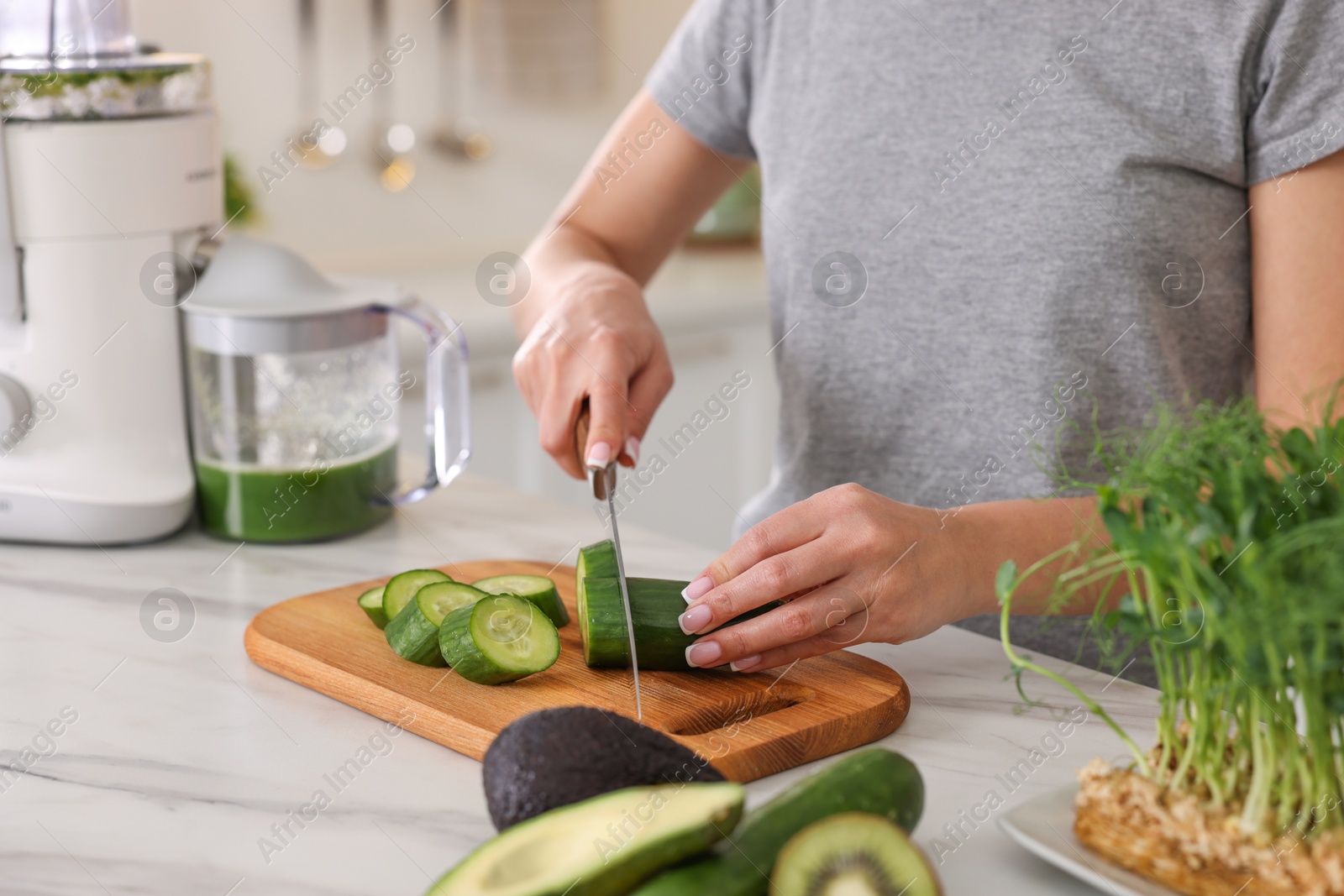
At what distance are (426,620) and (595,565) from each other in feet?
0.47

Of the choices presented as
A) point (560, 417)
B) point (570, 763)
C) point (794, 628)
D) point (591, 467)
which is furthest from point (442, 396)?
point (570, 763)

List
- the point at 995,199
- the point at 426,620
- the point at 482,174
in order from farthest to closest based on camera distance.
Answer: the point at 482,174 → the point at 995,199 → the point at 426,620

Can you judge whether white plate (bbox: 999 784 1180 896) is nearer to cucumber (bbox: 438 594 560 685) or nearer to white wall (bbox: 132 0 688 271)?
cucumber (bbox: 438 594 560 685)

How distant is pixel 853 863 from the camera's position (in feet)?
1.90

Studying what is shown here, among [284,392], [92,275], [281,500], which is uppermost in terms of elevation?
[92,275]

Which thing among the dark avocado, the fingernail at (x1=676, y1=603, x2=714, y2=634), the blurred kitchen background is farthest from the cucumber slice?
the blurred kitchen background

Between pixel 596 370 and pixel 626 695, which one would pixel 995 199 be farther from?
pixel 626 695

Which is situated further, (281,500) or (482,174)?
(482,174)

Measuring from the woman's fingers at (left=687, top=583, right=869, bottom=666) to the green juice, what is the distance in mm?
545

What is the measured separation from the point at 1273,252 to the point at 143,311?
42.6 inches

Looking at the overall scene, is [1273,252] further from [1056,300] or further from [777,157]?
[777,157]

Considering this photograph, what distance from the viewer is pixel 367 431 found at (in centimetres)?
138

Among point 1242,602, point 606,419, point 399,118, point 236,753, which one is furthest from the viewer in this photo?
point 399,118

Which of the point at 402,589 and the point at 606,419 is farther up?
the point at 606,419
